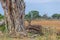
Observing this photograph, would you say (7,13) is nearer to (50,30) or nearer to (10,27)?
(10,27)

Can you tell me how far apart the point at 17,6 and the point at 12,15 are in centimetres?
58

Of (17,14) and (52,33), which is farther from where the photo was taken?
(17,14)

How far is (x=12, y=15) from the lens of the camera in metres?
15.5

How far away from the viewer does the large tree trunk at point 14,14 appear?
15.4m

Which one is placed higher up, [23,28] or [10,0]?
[10,0]

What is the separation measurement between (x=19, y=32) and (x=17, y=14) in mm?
1000

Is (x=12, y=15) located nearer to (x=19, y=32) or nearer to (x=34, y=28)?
(x=19, y=32)

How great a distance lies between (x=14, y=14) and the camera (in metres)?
15.5

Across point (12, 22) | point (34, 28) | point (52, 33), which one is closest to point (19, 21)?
point (12, 22)

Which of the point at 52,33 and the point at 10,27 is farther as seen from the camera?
the point at 10,27

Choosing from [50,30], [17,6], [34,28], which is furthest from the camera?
[34,28]

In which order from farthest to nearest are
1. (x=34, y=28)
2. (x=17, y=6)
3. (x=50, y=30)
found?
(x=34, y=28), (x=17, y=6), (x=50, y=30)

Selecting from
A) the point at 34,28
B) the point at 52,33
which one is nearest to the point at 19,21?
the point at 34,28

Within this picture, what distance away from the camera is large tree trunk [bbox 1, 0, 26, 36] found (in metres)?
15.4
